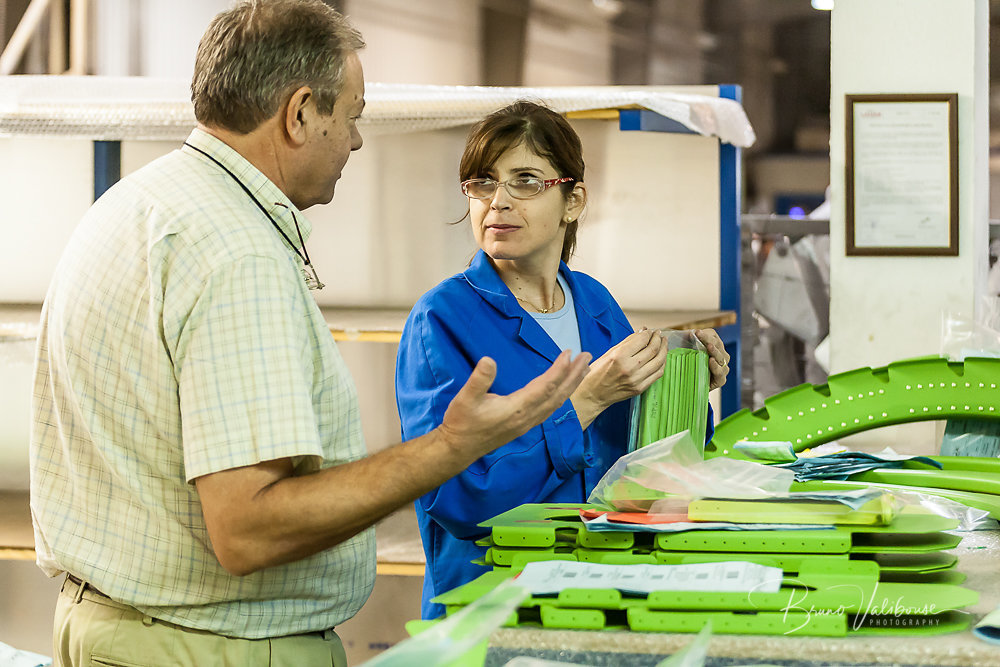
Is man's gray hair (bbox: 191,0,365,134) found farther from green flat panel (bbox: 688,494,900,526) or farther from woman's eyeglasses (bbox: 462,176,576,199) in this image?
green flat panel (bbox: 688,494,900,526)

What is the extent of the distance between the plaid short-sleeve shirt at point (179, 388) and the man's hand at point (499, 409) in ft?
0.56

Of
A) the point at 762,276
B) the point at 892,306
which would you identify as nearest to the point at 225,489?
the point at 892,306

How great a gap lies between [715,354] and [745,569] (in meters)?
0.81

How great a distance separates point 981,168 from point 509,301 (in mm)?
2364

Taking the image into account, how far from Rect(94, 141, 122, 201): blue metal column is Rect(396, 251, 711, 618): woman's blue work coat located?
5.44 feet

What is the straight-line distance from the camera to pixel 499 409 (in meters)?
1.22

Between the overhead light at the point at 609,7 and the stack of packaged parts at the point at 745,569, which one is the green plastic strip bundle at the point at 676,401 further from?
the overhead light at the point at 609,7

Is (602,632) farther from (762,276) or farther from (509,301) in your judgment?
(762,276)

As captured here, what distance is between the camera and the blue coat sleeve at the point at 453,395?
1.69m

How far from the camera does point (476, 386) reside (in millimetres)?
1194

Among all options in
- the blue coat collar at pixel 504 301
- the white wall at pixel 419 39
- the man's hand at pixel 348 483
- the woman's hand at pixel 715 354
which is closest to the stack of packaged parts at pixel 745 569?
the man's hand at pixel 348 483

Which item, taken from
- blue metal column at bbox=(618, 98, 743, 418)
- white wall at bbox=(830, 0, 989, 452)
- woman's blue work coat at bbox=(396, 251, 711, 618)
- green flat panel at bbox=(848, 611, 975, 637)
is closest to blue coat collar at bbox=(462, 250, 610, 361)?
woman's blue work coat at bbox=(396, 251, 711, 618)

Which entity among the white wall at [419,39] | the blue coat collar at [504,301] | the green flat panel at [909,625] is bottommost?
the green flat panel at [909,625]

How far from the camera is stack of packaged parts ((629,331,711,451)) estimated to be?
1.84 metres
